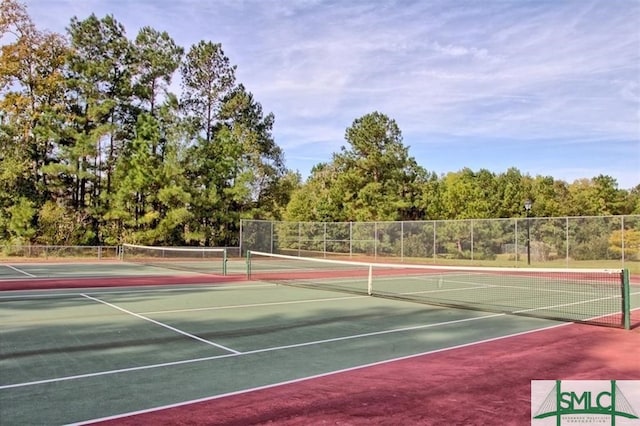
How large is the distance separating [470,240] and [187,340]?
26.2m

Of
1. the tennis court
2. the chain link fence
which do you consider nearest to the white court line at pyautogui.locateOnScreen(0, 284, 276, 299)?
the tennis court

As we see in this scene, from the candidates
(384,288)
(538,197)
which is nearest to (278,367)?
(384,288)

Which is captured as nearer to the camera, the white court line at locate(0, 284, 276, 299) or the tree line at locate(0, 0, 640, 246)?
the white court line at locate(0, 284, 276, 299)

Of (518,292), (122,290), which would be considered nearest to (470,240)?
(518,292)

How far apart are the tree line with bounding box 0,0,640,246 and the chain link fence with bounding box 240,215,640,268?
5301 millimetres

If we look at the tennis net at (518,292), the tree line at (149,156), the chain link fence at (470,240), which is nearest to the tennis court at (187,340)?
the tennis net at (518,292)

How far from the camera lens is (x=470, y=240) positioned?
31516mm

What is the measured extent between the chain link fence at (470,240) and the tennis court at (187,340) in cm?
1729

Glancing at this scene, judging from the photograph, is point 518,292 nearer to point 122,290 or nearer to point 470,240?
point 122,290

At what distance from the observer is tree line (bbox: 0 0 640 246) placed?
3434 centimetres

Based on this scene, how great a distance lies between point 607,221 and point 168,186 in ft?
94.7

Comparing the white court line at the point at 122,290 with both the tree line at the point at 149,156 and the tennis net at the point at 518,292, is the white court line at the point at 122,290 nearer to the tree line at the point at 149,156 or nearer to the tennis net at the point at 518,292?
the tennis net at the point at 518,292

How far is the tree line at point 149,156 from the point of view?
34344 mm

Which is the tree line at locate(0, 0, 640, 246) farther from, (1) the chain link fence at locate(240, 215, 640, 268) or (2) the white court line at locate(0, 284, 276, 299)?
(2) the white court line at locate(0, 284, 276, 299)
